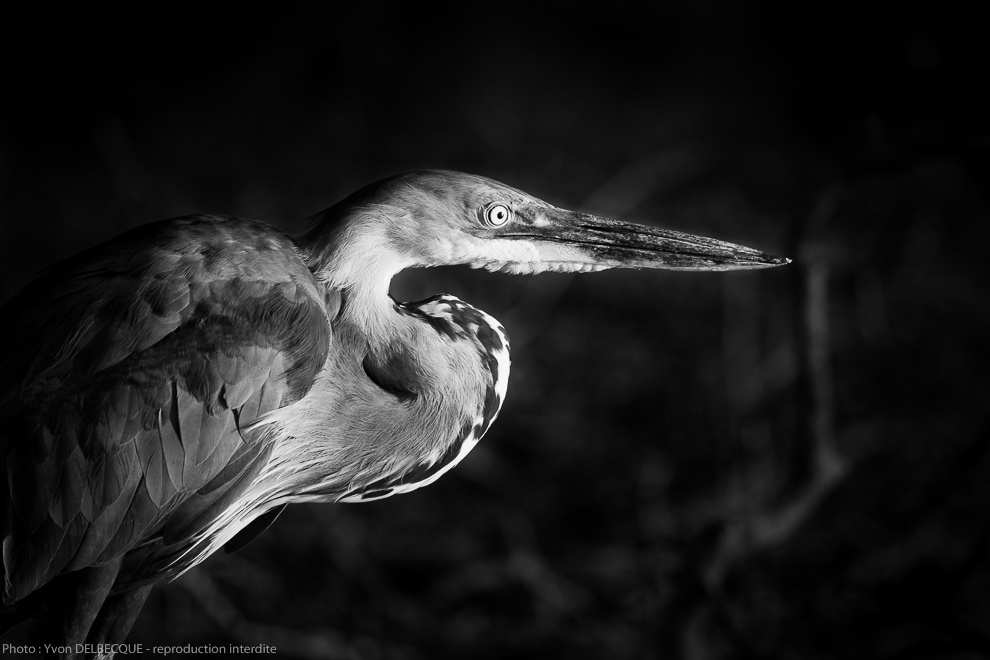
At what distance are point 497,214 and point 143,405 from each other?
0.67 metres

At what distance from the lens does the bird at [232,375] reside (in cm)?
139

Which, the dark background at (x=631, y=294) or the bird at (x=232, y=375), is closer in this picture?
the bird at (x=232, y=375)

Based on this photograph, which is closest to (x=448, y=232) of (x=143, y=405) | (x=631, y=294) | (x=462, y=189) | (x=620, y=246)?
(x=462, y=189)

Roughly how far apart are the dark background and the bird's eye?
1.08 metres

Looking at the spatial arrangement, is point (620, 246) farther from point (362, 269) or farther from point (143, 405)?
point (143, 405)

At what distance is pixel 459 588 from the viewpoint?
3.09 m

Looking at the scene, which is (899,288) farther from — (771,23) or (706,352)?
(771,23)

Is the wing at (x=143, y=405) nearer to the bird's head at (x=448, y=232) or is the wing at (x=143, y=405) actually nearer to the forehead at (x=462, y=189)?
the bird's head at (x=448, y=232)

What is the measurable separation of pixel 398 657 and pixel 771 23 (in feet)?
17.5

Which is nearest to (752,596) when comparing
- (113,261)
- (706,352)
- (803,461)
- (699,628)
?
(699,628)

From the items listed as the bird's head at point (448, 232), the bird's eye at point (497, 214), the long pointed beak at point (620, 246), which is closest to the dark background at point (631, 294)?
the long pointed beak at point (620, 246)

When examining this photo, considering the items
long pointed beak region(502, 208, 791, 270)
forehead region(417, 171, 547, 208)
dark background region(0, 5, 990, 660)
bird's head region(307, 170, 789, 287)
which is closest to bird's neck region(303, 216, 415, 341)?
bird's head region(307, 170, 789, 287)

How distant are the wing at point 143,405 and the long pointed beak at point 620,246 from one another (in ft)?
1.43

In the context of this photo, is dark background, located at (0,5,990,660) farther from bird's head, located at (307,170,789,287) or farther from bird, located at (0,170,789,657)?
bird, located at (0,170,789,657)
